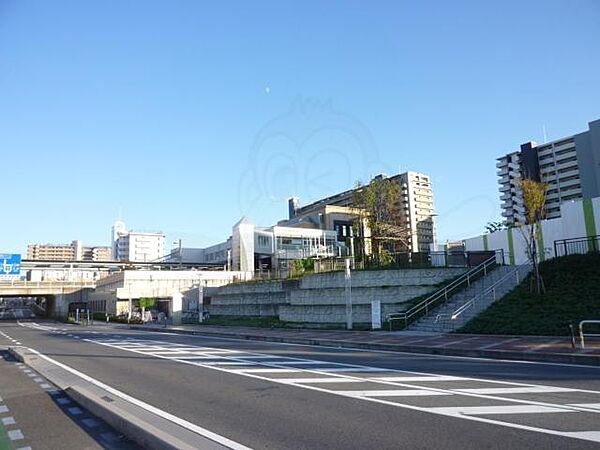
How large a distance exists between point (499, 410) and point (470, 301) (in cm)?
1880

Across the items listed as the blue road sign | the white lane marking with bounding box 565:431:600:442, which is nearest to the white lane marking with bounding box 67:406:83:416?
the white lane marking with bounding box 565:431:600:442

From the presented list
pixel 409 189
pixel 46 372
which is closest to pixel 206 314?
pixel 46 372

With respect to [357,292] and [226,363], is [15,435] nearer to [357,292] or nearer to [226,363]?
[226,363]

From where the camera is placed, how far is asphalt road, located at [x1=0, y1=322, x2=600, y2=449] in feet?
22.6

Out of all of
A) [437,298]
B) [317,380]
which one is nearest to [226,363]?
[317,380]

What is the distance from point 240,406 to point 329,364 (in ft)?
21.8

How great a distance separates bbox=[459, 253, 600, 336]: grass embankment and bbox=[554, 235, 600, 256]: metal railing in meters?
2.59

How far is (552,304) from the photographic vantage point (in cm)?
2345

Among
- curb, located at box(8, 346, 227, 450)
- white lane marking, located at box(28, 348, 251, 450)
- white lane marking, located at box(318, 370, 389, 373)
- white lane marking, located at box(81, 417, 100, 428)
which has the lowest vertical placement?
white lane marking, located at box(318, 370, 389, 373)

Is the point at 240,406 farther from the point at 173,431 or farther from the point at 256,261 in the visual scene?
the point at 256,261

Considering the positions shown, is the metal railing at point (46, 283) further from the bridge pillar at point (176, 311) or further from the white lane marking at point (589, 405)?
the white lane marking at point (589, 405)

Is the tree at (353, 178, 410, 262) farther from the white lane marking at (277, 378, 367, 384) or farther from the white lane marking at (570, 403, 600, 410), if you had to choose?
the white lane marking at (570, 403, 600, 410)

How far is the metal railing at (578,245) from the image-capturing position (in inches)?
1204

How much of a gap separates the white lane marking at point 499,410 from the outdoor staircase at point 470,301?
15.3 metres
